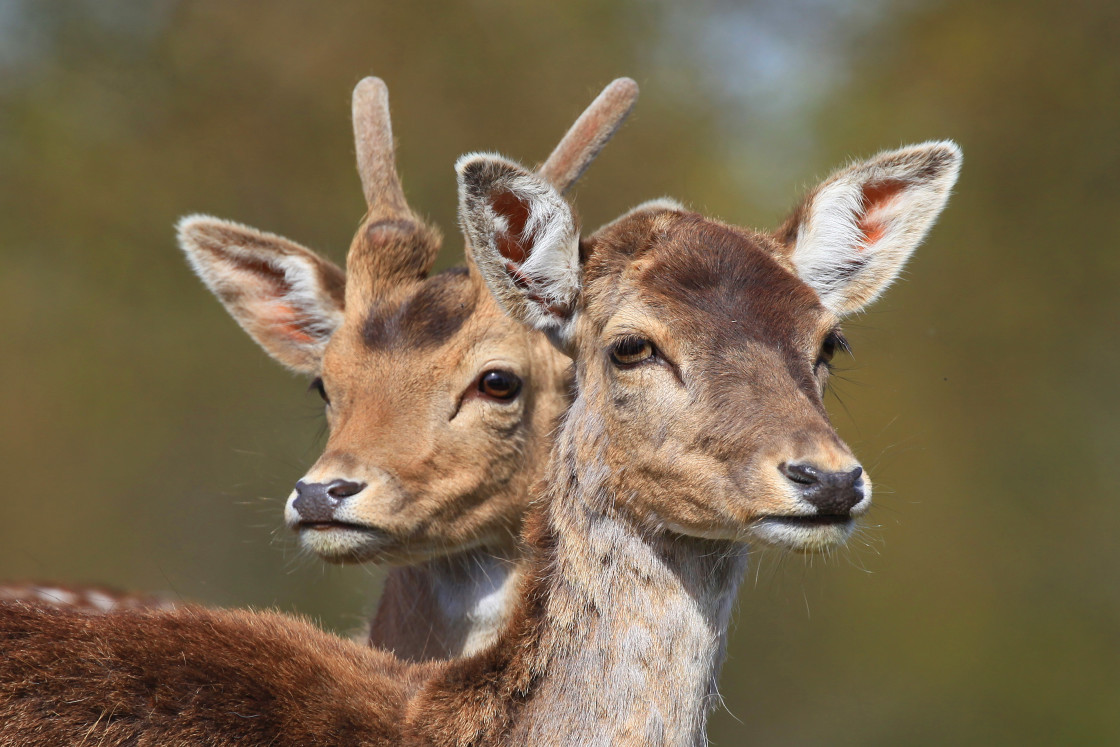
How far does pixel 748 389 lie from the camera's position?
3998mm

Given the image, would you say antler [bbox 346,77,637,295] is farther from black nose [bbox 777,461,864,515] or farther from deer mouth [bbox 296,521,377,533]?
black nose [bbox 777,461,864,515]

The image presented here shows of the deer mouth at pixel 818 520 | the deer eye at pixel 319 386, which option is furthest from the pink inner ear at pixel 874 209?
the deer eye at pixel 319 386

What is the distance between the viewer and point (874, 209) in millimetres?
5168

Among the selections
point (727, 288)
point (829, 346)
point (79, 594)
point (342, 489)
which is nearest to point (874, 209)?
point (829, 346)

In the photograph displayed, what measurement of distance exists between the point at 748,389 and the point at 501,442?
197 centimetres

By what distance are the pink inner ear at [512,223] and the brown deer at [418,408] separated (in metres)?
1.04

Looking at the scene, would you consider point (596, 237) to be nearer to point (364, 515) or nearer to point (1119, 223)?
point (364, 515)

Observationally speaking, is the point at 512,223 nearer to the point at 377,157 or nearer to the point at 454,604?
the point at 454,604

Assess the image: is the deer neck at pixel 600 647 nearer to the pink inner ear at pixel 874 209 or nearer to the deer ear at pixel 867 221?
the deer ear at pixel 867 221

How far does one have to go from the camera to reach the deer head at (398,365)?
5.22 meters

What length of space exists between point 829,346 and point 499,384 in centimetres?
186

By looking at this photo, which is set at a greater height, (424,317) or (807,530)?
(424,317)

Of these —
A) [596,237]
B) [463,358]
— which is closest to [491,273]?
[596,237]

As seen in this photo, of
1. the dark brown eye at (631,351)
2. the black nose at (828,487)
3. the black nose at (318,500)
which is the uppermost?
the dark brown eye at (631,351)
